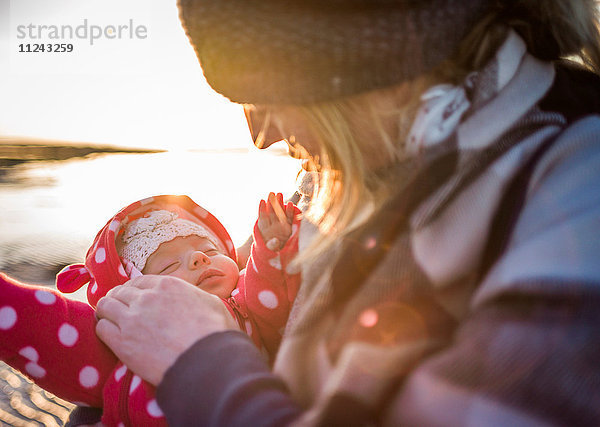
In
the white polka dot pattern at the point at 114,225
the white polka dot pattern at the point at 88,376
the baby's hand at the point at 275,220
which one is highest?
the baby's hand at the point at 275,220

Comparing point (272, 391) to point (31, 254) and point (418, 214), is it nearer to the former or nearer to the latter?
point (418, 214)

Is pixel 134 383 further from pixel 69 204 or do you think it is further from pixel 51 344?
pixel 69 204

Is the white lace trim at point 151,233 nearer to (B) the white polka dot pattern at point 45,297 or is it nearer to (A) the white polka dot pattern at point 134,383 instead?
(B) the white polka dot pattern at point 45,297

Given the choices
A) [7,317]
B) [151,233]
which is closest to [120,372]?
[7,317]

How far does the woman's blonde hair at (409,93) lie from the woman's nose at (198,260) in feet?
2.42

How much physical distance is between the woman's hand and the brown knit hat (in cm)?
48

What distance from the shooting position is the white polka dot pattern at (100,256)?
1.56 meters

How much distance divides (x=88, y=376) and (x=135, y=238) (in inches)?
20.8

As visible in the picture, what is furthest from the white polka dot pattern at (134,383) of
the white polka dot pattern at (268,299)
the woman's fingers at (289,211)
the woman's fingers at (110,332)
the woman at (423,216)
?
the woman's fingers at (289,211)

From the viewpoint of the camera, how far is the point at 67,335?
125 centimetres

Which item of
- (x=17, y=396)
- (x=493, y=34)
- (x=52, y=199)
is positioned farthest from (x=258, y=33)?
(x=52, y=199)

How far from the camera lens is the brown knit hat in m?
0.74

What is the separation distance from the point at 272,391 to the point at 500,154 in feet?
1.62

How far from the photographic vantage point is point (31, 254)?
3314 mm
